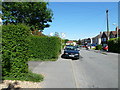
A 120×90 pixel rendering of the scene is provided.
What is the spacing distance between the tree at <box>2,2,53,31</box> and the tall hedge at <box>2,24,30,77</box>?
43.0 ft

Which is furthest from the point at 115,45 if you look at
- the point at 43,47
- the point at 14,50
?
the point at 14,50

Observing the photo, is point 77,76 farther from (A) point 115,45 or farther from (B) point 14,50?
(A) point 115,45

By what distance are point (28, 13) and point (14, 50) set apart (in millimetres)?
14765

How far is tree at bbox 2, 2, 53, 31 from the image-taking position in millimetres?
18125

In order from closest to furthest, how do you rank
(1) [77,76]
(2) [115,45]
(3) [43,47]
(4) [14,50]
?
(4) [14,50]
(1) [77,76]
(3) [43,47]
(2) [115,45]

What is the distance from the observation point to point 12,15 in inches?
752

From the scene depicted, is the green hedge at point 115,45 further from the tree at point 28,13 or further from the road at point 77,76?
the road at point 77,76

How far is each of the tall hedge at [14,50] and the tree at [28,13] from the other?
43.0 ft

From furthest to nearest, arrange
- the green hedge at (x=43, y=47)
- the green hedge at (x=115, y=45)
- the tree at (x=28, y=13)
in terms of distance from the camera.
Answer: the green hedge at (x=115, y=45) → the tree at (x=28, y=13) → the green hedge at (x=43, y=47)

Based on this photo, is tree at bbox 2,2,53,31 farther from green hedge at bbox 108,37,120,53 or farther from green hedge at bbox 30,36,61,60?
green hedge at bbox 108,37,120,53

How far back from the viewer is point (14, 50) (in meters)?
5.54

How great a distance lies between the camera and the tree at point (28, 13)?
714 inches

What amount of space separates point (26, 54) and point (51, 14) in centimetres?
1662

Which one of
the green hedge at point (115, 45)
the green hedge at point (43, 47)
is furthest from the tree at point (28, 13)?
the green hedge at point (115, 45)
